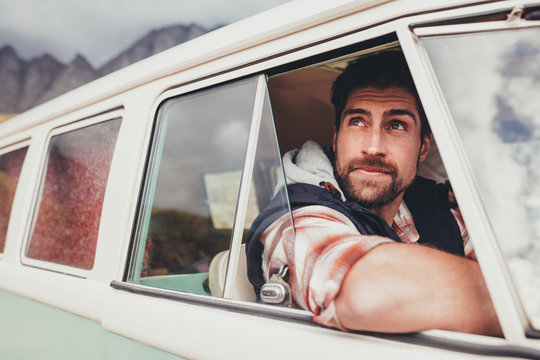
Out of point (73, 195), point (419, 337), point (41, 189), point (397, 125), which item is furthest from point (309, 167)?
point (41, 189)

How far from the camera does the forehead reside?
1.70 meters

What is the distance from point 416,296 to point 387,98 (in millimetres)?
980

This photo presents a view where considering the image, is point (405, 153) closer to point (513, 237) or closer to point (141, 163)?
point (513, 237)

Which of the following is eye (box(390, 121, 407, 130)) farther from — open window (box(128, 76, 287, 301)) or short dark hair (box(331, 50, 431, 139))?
open window (box(128, 76, 287, 301))

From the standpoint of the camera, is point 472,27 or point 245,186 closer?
point 472,27

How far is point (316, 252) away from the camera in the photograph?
46.2 inches

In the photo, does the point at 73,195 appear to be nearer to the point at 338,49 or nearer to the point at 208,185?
the point at 208,185

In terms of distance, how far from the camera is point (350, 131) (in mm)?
1755

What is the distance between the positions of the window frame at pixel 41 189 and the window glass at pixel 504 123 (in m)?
1.39

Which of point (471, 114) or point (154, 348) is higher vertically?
point (471, 114)

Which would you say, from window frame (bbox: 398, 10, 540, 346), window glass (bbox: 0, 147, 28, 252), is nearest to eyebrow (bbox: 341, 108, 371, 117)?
window frame (bbox: 398, 10, 540, 346)

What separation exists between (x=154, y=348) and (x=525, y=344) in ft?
3.60

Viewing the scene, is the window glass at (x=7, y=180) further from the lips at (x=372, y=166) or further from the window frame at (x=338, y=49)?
the lips at (x=372, y=166)

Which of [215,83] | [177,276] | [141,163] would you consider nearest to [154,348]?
[177,276]
